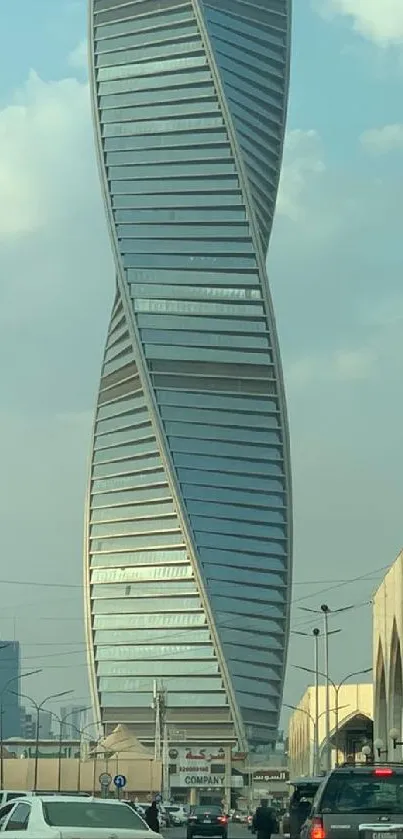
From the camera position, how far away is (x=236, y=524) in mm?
172000

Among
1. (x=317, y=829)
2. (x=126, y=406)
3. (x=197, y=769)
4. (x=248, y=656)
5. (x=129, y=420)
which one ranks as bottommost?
(x=317, y=829)

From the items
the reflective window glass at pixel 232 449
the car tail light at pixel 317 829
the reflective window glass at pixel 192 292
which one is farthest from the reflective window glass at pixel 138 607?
the car tail light at pixel 317 829

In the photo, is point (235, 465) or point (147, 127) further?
point (147, 127)

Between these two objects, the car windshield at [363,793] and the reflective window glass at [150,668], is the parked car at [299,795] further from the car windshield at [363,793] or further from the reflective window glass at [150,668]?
the reflective window glass at [150,668]

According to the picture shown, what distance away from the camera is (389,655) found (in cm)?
5991

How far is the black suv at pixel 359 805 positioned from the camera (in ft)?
61.5

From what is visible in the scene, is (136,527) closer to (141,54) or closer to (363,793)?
(141,54)

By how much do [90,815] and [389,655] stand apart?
42709 millimetres

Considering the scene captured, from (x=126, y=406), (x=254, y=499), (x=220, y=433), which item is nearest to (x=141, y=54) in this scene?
(x=126, y=406)

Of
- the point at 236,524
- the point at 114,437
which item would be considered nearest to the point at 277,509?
the point at 236,524

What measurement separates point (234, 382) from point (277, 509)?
44.9 feet

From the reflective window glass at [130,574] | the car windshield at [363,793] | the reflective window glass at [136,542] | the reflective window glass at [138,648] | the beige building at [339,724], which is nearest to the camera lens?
the car windshield at [363,793]

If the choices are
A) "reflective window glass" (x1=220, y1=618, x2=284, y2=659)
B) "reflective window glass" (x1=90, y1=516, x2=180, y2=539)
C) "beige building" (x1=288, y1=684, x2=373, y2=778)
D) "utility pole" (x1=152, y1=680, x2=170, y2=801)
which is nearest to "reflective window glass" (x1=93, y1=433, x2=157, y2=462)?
"reflective window glass" (x1=90, y1=516, x2=180, y2=539)

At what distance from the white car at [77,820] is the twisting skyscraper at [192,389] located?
144079mm
